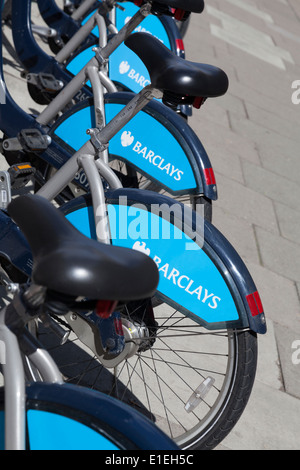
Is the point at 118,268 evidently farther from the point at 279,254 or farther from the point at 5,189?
the point at 279,254

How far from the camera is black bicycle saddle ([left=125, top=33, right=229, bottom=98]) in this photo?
2312 millimetres

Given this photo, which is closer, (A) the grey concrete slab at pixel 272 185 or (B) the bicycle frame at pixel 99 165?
(B) the bicycle frame at pixel 99 165

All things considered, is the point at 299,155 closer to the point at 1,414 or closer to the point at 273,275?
the point at 273,275

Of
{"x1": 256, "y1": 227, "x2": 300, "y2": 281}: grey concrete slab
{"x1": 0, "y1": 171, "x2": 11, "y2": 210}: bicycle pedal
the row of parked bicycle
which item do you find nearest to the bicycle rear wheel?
the row of parked bicycle

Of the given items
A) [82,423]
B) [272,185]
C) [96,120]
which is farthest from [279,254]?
[82,423]

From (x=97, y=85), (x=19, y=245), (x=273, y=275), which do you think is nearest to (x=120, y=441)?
(x=19, y=245)

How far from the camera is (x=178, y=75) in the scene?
2.31 m

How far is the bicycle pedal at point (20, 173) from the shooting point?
10.3 feet

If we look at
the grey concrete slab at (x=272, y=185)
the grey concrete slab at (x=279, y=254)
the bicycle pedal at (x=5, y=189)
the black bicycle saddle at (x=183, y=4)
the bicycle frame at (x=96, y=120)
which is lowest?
the grey concrete slab at (x=279, y=254)

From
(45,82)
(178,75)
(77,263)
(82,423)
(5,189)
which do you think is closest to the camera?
(77,263)

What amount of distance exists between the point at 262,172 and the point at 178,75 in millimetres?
3148

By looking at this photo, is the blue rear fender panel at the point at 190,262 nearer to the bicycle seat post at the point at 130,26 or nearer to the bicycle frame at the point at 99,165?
the bicycle frame at the point at 99,165

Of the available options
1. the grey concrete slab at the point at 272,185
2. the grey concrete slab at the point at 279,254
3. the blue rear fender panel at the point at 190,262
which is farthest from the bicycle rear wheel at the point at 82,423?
the grey concrete slab at the point at 272,185

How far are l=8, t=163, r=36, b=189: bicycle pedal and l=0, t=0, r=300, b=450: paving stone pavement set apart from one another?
1444 mm
